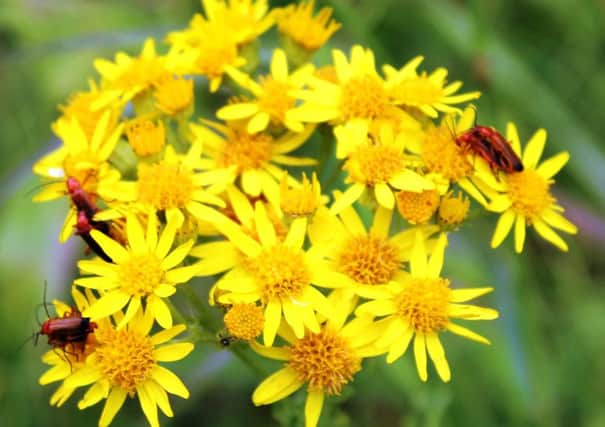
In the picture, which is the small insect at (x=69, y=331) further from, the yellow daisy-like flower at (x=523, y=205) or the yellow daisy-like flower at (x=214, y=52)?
the yellow daisy-like flower at (x=523, y=205)

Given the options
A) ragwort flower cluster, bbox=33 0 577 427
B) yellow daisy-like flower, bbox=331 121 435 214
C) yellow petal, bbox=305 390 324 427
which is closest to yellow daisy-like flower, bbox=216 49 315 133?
ragwort flower cluster, bbox=33 0 577 427

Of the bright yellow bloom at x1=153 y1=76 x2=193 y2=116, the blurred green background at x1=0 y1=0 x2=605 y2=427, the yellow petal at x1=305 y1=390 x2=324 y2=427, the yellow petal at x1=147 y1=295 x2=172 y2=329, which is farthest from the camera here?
the blurred green background at x1=0 y1=0 x2=605 y2=427

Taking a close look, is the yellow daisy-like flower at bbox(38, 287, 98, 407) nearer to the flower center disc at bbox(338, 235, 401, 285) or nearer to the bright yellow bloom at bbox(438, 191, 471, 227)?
the flower center disc at bbox(338, 235, 401, 285)

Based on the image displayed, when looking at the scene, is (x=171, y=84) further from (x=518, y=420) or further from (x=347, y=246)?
(x=518, y=420)

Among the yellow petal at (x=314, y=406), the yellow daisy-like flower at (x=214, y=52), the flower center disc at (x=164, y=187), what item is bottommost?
the yellow petal at (x=314, y=406)

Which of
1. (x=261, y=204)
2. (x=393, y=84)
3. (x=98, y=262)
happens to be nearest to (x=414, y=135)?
(x=393, y=84)

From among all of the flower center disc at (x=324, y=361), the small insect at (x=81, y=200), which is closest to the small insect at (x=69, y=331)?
the small insect at (x=81, y=200)

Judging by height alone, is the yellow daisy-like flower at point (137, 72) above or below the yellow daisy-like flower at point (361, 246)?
above
